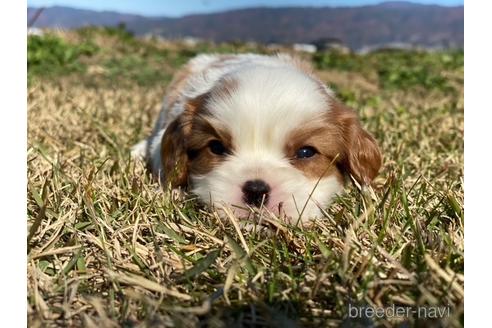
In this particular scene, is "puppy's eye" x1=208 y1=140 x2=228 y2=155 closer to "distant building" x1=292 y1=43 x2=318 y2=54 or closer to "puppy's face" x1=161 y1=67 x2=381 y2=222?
"puppy's face" x1=161 y1=67 x2=381 y2=222

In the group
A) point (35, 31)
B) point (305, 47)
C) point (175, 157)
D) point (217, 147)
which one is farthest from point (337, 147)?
point (305, 47)

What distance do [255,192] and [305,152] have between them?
40 cm

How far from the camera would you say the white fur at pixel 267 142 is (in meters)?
2.49

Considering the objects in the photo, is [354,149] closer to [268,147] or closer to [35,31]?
[268,147]

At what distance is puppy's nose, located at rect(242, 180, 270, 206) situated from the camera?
2.44 metres

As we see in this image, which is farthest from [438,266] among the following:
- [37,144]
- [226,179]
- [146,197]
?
[37,144]

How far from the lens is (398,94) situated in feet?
25.9

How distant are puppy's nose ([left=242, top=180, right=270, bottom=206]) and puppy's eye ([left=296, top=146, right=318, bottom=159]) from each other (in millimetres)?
314

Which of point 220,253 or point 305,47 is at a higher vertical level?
point 305,47

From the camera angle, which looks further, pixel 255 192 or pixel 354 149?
pixel 354 149

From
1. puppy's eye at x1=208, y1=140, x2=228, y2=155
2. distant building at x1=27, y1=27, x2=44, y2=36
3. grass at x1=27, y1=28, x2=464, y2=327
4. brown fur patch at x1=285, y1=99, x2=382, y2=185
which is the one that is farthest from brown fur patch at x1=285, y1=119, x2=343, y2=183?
distant building at x1=27, y1=27, x2=44, y2=36

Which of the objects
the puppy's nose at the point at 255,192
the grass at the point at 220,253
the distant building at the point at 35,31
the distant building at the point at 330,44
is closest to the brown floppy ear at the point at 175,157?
the grass at the point at 220,253

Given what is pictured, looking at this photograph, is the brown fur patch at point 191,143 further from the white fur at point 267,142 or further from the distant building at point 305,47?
the distant building at point 305,47

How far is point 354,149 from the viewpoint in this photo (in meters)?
2.93
